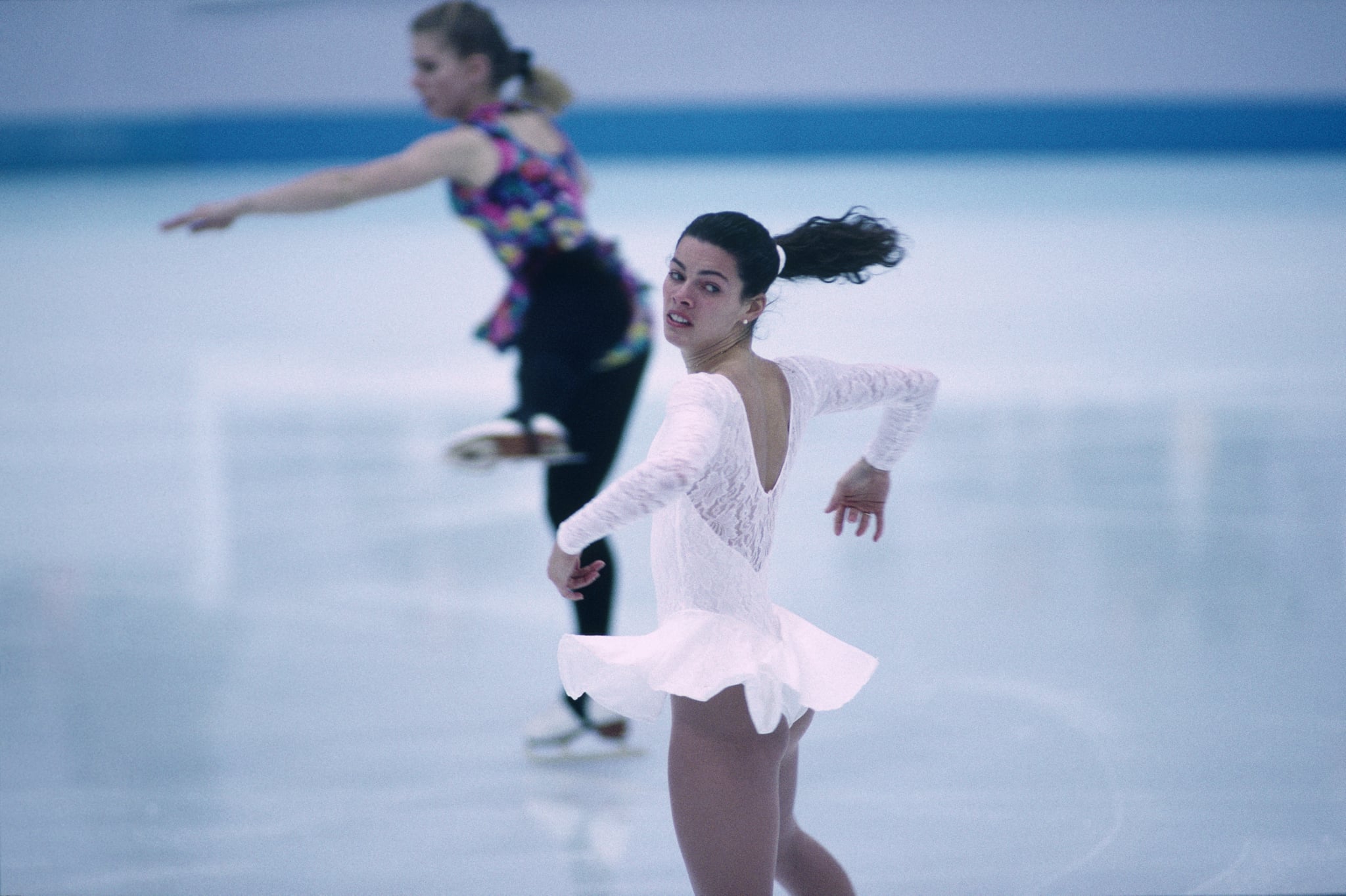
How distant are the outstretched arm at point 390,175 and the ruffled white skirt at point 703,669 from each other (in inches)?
42.5

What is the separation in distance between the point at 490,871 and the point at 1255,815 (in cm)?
125

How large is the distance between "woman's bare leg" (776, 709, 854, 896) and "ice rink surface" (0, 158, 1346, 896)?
1.04 feet

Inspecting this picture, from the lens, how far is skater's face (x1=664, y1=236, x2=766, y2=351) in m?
1.69

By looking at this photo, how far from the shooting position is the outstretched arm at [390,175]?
247cm

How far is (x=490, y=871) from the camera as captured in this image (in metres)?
2.19

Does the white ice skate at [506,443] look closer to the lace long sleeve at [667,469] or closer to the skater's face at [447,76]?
the skater's face at [447,76]

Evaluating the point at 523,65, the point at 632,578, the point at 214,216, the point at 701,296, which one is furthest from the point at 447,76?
the point at 632,578

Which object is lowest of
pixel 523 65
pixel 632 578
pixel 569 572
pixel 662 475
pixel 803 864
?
pixel 632 578

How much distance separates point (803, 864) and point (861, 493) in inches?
20.0

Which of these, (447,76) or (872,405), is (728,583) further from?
(447,76)

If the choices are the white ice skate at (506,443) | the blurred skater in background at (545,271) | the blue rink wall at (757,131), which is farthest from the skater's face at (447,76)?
the blue rink wall at (757,131)

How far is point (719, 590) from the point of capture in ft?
5.58

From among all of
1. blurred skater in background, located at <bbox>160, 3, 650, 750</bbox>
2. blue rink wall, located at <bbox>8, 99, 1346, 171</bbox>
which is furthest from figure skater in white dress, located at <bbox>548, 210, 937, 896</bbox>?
blue rink wall, located at <bbox>8, 99, 1346, 171</bbox>

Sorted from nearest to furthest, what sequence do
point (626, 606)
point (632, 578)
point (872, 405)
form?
point (872, 405), point (626, 606), point (632, 578)
